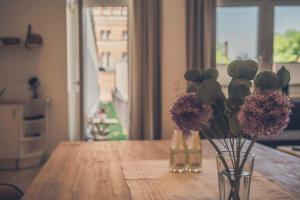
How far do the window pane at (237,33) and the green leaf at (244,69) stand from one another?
15.3 feet

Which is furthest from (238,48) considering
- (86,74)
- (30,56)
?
(30,56)

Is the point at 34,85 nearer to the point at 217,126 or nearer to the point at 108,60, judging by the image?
the point at 108,60

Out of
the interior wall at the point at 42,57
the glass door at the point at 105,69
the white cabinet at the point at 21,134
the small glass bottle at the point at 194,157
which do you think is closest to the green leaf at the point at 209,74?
the small glass bottle at the point at 194,157

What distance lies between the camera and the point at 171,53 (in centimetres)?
566

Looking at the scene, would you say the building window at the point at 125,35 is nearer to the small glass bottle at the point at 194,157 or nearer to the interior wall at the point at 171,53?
the interior wall at the point at 171,53

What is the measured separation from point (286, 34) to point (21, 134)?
3.96 meters

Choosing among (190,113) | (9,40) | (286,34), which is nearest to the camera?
(190,113)

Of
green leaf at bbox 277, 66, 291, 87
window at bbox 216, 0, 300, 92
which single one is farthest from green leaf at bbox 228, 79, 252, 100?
window at bbox 216, 0, 300, 92

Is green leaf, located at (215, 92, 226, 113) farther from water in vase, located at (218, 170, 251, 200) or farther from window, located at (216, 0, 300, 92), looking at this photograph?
window, located at (216, 0, 300, 92)

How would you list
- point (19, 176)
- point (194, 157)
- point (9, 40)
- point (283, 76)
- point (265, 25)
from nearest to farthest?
1. point (283, 76)
2. point (194, 157)
3. point (19, 176)
4. point (9, 40)
5. point (265, 25)

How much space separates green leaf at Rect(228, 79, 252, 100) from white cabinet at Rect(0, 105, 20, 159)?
415 cm

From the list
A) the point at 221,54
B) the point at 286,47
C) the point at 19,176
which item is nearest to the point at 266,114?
the point at 19,176

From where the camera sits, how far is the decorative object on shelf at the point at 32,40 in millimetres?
5449

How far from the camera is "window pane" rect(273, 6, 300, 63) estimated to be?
19.5 ft
